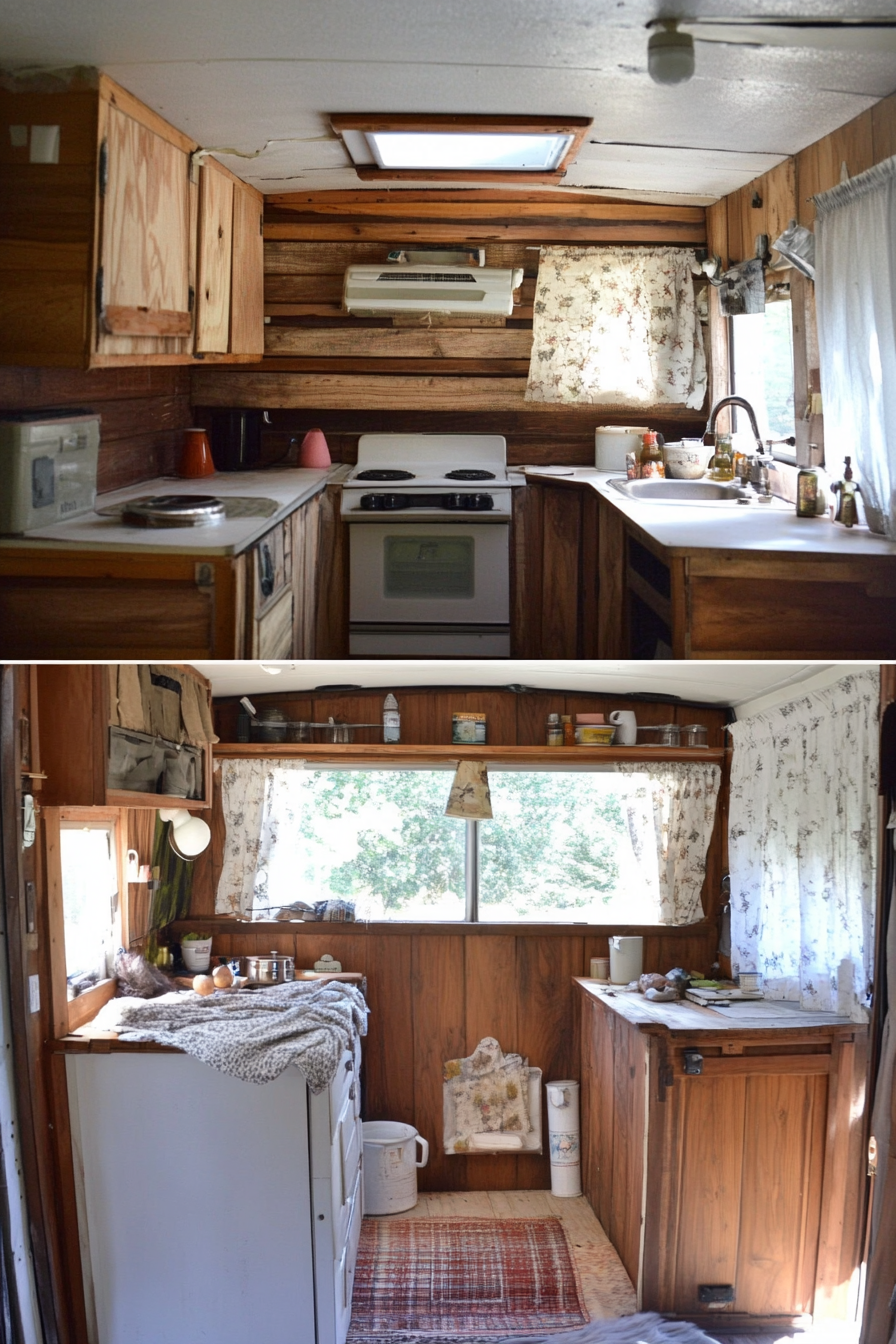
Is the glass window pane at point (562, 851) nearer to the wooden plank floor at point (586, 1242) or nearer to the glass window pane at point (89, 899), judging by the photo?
the wooden plank floor at point (586, 1242)

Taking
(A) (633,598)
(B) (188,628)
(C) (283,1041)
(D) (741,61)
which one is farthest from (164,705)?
(D) (741,61)

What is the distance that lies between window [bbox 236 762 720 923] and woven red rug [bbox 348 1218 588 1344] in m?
0.93

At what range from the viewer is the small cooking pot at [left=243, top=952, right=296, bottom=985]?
3.52m

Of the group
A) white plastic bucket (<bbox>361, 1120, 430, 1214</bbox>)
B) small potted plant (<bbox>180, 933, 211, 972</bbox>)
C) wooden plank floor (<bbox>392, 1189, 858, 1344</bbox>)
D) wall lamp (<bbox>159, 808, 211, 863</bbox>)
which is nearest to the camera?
wooden plank floor (<bbox>392, 1189, 858, 1344</bbox>)

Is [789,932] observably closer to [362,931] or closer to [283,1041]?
[283,1041]

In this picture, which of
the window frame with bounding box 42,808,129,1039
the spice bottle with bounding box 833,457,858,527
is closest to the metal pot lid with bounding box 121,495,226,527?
the window frame with bounding box 42,808,129,1039

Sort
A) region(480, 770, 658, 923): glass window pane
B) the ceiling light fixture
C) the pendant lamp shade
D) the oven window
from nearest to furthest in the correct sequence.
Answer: the ceiling light fixture < the oven window < the pendant lamp shade < region(480, 770, 658, 923): glass window pane

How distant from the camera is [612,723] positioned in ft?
12.0

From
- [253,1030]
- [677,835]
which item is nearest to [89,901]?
[253,1030]

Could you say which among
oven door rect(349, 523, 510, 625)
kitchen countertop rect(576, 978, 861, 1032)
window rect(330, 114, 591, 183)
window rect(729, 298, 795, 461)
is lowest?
kitchen countertop rect(576, 978, 861, 1032)

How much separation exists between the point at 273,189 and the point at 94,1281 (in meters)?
2.33

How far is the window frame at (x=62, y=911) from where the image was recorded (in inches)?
86.3

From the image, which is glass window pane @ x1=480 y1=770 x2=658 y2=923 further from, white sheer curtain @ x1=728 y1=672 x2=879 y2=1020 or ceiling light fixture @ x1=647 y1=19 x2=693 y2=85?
ceiling light fixture @ x1=647 y1=19 x2=693 y2=85

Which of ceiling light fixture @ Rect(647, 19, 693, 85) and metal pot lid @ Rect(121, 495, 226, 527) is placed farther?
metal pot lid @ Rect(121, 495, 226, 527)
